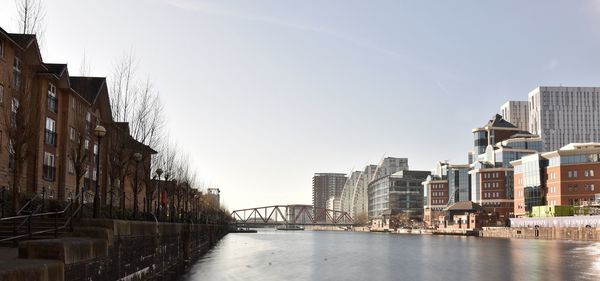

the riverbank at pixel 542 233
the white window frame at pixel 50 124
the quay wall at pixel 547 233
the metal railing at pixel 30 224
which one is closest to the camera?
the metal railing at pixel 30 224

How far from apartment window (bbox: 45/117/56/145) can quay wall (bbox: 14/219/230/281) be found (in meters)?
15.5

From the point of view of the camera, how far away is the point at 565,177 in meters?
148

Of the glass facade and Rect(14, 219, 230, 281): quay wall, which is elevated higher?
the glass facade

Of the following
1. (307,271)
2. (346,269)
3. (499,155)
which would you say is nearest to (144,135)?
(307,271)

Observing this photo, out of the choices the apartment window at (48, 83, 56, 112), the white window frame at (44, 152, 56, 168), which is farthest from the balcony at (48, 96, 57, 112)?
the white window frame at (44, 152, 56, 168)

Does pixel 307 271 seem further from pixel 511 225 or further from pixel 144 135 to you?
pixel 511 225

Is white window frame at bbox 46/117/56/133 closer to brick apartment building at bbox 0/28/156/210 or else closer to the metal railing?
brick apartment building at bbox 0/28/156/210

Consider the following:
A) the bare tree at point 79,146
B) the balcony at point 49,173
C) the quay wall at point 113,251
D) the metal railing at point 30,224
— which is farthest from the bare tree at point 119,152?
the metal railing at point 30,224

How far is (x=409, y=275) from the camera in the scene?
5038 centimetres

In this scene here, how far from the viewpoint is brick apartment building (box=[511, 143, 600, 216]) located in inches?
5684

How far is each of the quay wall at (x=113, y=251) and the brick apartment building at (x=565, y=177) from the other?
4852 inches

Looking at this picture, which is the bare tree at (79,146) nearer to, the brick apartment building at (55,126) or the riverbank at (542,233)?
the brick apartment building at (55,126)

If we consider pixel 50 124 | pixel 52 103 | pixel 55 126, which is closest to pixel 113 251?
pixel 50 124

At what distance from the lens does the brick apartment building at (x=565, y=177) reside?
5684 inches
